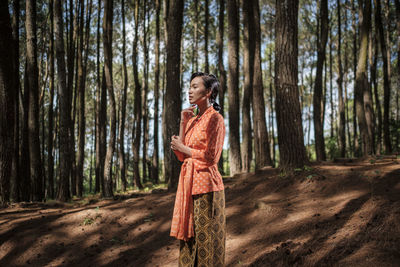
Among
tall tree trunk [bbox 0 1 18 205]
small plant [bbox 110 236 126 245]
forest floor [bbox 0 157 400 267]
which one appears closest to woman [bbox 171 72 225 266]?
forest floor [bbox 0 157 400 267]

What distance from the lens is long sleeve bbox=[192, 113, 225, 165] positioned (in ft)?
8.39

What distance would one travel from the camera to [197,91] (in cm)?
267

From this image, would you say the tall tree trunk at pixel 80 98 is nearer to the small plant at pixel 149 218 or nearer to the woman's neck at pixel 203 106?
the small plant at pixel 149 218

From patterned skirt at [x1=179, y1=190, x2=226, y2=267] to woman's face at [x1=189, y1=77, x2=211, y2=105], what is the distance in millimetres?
828

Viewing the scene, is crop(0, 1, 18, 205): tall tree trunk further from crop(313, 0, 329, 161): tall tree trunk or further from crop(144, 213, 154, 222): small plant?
crop(313, 0, 329, 161): tall tree trunk

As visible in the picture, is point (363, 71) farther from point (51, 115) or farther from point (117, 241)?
point (51, 115)

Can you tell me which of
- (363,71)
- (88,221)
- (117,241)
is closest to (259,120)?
(363,71)

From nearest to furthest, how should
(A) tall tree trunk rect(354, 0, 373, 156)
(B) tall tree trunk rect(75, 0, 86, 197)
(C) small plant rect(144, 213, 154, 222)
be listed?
(C) small plant rect(144, 213, 154, 222), (A) tall tree trunk rect(354, 0, 373, 156), (B) tall tree trunk rect(75, 0, 86, 197)

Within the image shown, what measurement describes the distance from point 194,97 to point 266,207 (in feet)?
12.0

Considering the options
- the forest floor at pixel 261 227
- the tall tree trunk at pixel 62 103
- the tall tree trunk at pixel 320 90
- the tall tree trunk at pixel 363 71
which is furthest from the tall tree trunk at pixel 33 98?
the tall tree trunk at pixel 363 71

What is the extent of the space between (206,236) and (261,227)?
3038mm

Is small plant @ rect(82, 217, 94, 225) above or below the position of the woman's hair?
below

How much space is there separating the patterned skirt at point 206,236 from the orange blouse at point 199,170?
0.18 feet

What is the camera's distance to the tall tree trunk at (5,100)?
6.69 metres
